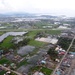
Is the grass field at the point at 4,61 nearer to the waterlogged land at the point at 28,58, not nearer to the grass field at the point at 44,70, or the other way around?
the waterlogged land at the point at 28,58

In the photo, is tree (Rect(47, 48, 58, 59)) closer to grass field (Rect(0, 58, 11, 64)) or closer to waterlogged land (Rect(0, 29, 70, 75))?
waterlogged land (Rect(0, 29, 70, 75))

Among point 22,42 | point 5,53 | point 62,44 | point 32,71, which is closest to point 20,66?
point 32,71

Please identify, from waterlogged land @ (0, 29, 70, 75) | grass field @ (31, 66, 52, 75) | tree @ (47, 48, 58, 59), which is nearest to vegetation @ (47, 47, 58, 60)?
tree @ (47, 48, 58, 59)

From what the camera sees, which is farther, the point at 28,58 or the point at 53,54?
the point at 53,54

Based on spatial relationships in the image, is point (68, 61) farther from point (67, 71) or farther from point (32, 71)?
point (32, 71)

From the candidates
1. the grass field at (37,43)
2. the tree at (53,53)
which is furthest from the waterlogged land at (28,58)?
the tree at (53,53)

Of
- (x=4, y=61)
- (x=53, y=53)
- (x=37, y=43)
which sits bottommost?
(x=4, y=61)

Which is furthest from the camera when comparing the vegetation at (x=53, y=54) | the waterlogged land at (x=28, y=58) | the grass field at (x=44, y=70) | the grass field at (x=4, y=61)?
the vegetation at (x=53, y=54)

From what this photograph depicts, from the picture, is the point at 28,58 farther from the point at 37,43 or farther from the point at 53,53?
the point at 37,43

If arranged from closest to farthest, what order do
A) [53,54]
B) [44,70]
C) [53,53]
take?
[44,70], [53,54], [53,53]

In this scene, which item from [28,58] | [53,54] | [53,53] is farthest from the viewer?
[53,53]

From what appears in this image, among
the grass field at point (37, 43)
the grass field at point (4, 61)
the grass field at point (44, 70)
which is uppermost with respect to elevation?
the grass field at point (37, 43)

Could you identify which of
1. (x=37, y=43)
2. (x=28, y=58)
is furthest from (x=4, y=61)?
(x=37, y=43)
